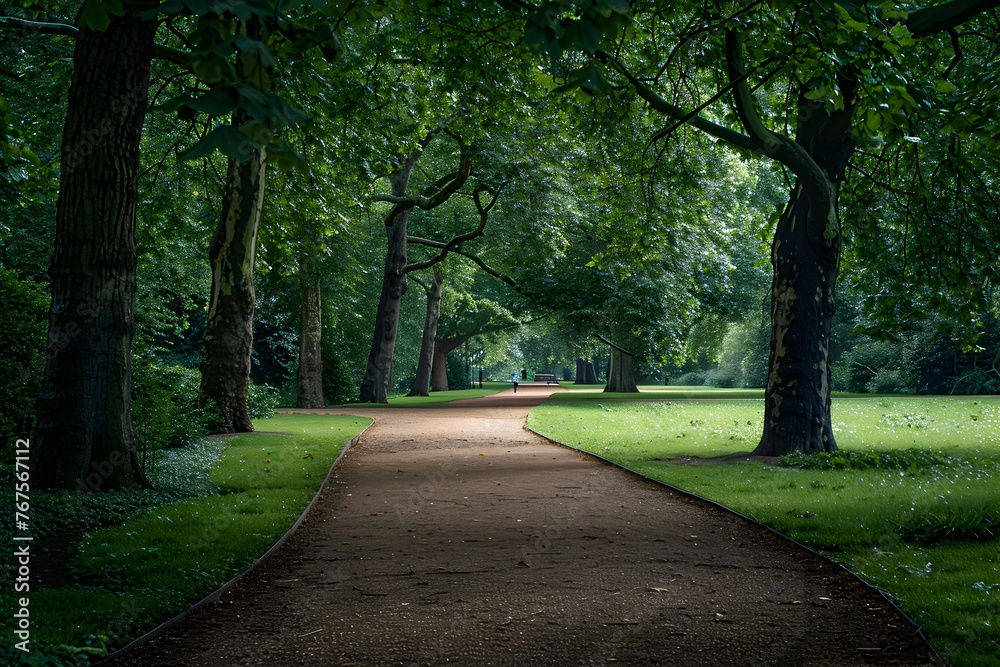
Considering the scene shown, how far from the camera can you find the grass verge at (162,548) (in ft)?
14.7

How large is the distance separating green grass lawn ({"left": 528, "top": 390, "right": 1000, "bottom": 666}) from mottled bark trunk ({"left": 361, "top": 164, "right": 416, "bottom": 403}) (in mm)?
13105

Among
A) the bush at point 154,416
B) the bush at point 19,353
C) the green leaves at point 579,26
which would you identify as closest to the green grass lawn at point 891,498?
the green leaves at point 579,26

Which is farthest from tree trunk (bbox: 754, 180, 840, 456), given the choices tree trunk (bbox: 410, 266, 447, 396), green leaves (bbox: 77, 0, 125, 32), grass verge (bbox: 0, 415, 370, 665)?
tree trunk (bbox: 410, 266, 447, 396)

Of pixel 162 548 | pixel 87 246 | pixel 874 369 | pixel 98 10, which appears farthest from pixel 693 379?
pixel 98 10

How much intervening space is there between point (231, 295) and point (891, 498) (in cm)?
1243

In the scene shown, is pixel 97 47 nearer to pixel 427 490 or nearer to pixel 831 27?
pixel 427 490

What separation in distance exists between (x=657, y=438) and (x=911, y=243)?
631 centimetres

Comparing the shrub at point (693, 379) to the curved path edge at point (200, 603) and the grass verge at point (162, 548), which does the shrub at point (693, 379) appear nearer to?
the grass verge at point (162, 548)

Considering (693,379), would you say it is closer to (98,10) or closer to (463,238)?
(463,238)

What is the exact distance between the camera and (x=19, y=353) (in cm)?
1027

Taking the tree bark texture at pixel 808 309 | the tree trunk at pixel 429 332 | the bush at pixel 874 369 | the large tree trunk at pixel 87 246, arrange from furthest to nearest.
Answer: the bush at pixel 874 369, the tree trunk at pixel 429 332, the tree bark texture at pixel 808 309, the large tree trunk at pixel 87 246

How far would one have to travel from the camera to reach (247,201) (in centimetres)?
1584

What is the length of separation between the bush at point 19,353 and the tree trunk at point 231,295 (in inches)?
208

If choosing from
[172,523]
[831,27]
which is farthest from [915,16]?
[172,523]
